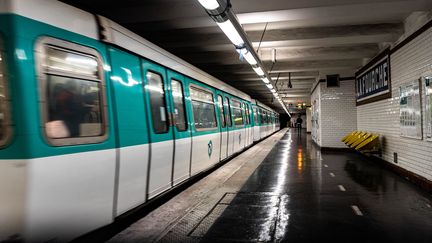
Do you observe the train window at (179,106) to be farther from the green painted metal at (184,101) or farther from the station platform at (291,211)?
the station platform at (291,211)

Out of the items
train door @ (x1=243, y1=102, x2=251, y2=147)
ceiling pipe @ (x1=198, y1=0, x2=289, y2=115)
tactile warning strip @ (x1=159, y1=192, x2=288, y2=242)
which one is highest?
ceiling pipe @ (x1=198, y1=0, x2=289, y2=115)

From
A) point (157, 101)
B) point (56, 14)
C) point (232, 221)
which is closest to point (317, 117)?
point (157, 101)

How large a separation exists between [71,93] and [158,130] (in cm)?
184

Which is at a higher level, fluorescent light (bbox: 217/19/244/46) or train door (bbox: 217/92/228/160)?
fluorescent light (bbox: 217/19/244/46)

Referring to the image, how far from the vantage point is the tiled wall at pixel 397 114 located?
649 cm

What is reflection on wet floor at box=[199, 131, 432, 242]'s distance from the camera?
3943 millimetres

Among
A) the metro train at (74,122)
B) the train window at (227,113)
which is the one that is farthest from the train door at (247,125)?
the metro train at (74,122)

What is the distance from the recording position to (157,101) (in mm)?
5027

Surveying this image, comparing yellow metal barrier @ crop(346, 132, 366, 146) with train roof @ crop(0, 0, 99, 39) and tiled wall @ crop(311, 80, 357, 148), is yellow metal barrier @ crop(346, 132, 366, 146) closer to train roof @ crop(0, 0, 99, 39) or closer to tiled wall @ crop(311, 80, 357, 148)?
tiled wall @ crop(311, 80, 357, 148)

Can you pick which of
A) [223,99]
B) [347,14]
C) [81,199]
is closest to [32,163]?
[81,199]

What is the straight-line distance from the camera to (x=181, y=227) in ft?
13.6

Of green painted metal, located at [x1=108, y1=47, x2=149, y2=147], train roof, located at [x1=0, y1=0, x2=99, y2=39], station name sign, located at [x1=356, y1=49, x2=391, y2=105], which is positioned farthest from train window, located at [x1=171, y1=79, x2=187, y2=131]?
station name sign, located at [x1=356, y1=49, x2=391, y2=105]

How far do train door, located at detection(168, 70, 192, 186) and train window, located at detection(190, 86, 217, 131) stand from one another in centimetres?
50

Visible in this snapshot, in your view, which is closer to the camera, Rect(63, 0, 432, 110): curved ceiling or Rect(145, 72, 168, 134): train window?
Rect(145, 72, 168, 134): train window
